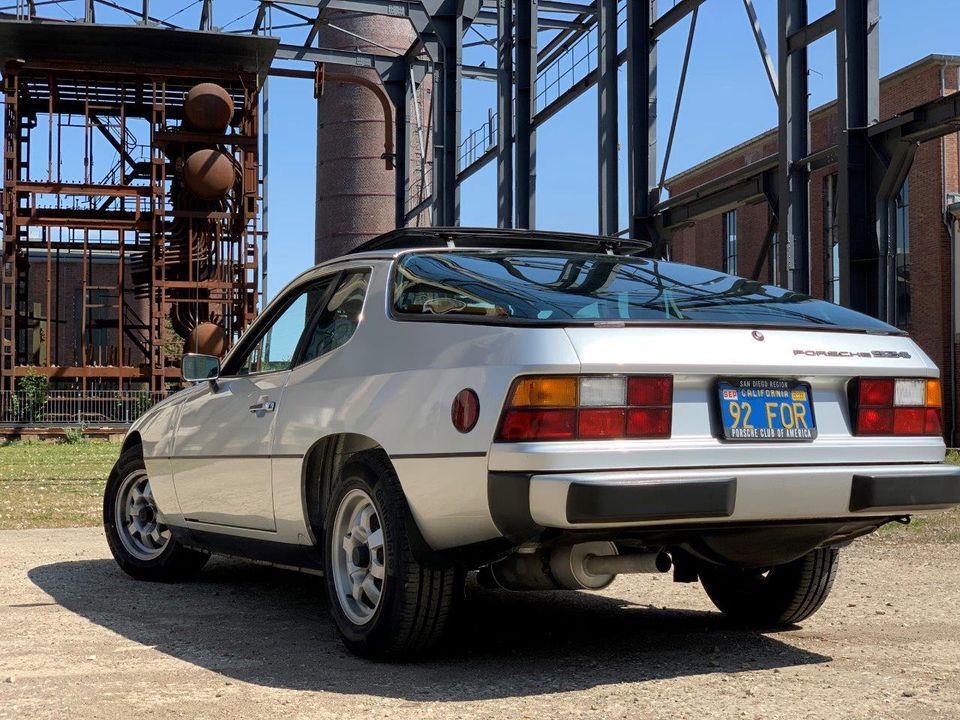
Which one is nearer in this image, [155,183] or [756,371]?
[756,371]

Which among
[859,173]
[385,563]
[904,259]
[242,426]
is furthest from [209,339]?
[385,563]

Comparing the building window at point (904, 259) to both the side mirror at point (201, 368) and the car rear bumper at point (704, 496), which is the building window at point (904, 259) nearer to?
the side mirror at point (201, 368)

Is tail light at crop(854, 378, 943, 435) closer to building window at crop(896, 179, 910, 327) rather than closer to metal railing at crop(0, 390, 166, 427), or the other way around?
metal railing at crop(0, 390, 166, 427)

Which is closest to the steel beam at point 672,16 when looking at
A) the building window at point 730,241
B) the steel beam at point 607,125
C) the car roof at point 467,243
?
the steel beam at point 607,125

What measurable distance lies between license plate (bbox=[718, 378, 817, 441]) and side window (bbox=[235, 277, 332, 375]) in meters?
2.04

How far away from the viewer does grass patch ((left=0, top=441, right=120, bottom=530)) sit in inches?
422

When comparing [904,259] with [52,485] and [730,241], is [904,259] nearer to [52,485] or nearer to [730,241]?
[730,241]

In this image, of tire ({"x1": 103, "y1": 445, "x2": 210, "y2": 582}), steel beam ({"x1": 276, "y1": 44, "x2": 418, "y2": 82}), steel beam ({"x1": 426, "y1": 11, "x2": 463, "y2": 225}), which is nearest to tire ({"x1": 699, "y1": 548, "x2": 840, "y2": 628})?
tire ({"x1": 103, "y1": 445, "x2": 210, "y2": 582})

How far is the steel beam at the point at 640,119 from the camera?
1666cm

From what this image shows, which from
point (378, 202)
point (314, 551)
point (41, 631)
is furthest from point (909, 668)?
→ point (378, 202)

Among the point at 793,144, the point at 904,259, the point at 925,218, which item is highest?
the point at 925,218

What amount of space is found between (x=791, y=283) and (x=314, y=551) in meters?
8.47

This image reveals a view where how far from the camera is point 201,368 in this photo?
6359mm

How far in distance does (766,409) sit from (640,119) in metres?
13.0
